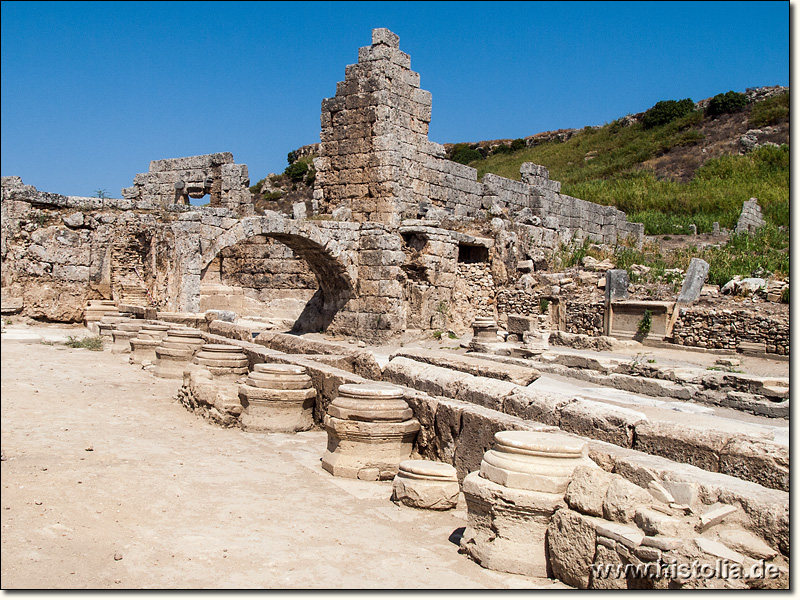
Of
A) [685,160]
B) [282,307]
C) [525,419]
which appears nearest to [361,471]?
[525,419]

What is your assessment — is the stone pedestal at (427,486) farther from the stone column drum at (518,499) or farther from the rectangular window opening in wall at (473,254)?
the rectangular window opening in wall at (473,254)

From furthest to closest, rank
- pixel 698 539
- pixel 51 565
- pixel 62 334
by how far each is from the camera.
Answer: pixel 62 334, pixel 51 565, pixel 698 539

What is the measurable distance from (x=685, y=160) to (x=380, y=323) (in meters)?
26.2

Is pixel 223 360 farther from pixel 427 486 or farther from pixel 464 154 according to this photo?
pixel 464 154

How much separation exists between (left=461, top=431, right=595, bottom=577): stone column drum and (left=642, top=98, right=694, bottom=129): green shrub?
136 feet

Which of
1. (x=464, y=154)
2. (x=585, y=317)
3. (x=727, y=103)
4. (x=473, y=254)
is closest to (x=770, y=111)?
(x=727, y=103)

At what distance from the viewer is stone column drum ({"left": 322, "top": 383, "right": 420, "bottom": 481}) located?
221 inches

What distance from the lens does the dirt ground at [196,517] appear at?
3.56 meters

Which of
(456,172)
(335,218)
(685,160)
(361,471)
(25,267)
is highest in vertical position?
(685,160)

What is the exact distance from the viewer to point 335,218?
1551 cm

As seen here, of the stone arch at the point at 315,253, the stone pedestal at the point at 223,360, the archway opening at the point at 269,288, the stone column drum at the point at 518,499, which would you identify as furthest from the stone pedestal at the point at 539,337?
the stone column drum at the point at 518,499

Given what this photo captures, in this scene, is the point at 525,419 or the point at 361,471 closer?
the point at 525,419

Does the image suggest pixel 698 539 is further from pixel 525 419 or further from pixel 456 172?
pixel 456 172

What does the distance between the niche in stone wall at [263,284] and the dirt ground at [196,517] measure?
1083 cm
